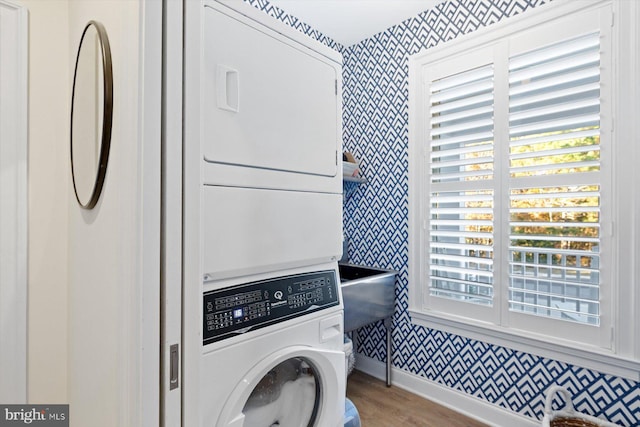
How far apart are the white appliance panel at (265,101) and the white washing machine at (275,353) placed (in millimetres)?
373

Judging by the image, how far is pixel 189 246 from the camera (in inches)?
31.5

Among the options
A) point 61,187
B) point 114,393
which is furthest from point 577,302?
point 61,187

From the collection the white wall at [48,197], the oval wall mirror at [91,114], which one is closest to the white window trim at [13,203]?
the white wall at [48,197]

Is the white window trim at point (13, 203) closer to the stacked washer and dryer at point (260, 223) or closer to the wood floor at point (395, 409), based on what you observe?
the stacked washer and dryer at point (260, 223)

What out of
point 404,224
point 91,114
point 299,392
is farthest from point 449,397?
point 91,114

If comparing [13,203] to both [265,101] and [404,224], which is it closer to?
[265,101]

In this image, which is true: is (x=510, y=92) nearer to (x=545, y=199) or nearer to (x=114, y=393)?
(x=545, y=199)

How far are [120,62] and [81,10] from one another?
639 millimetres

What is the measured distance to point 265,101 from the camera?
1.01 meters

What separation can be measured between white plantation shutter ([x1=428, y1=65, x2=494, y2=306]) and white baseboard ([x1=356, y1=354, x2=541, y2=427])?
62 centimetres

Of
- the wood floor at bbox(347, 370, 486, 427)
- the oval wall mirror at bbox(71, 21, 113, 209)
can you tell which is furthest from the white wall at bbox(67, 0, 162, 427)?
the wood floor at bbox(347, 370, 486, 427)

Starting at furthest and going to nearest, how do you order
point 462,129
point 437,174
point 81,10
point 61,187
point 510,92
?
1. point 437,174
2. point 462,129
3. point 510,92
4. point 61,187
5. point 81,10

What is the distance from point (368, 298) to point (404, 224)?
0.62 metres

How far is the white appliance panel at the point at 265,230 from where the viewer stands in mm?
877
